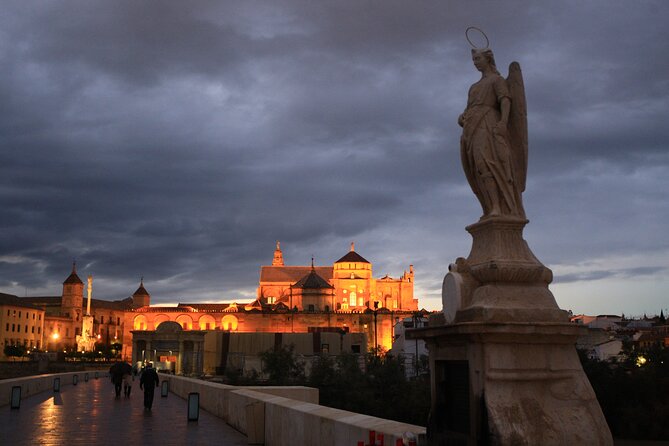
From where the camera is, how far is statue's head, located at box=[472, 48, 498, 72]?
782 centimetres

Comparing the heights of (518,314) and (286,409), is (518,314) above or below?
above

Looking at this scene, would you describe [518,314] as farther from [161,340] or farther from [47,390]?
[161,340]

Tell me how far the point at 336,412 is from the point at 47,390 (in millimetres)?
26160

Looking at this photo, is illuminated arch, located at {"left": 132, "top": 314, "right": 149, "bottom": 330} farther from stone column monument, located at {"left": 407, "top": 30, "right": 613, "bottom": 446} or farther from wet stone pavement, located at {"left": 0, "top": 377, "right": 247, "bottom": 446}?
stone column monument, located at {"left": 407, "top": 30, "right": 613, "bottom": 446}

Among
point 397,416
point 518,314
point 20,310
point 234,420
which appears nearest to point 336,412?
point 518,314

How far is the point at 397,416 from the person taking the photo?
141 feet

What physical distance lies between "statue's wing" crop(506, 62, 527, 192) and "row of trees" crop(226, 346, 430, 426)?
34.2m

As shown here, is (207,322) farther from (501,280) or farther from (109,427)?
(501,280)

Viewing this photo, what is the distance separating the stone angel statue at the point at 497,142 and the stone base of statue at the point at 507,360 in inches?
11.4

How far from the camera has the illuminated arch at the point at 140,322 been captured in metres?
109

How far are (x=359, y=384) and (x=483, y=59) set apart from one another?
3912cm

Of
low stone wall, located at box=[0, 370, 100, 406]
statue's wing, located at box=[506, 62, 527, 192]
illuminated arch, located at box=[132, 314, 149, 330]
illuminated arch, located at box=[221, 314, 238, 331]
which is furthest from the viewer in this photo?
illuminated arch, located at box=[132, 314, 149, 330]

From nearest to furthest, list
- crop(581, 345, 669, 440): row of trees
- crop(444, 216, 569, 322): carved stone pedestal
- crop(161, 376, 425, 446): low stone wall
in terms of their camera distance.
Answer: crop(161, 376, 425, 446): low stone wall < crop(444, 216, 569, 322): carved stone pedestal < crop(581, 345, 669, 440): row of trees

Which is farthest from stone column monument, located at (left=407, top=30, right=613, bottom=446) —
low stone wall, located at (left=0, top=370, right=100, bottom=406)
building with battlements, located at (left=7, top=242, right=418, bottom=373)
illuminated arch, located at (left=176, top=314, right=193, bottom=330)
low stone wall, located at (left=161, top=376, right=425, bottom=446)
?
illuminated arch, located at (left=176, top=314, right=193, bottom=330)
